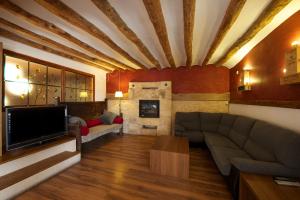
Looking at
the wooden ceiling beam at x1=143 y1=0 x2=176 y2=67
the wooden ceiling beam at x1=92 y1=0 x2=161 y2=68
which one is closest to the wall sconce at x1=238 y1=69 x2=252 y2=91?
the wooden ceiling beam at x1=143 y1=0 x2=176 y2=67

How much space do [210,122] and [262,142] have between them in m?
2.07

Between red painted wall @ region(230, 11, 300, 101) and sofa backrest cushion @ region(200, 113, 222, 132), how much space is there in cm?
114

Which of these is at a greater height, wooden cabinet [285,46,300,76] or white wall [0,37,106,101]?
white wall [0,37,106,101]

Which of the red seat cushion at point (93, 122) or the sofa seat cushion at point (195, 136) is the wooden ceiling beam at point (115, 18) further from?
the red seat cushion at point (93, 122)

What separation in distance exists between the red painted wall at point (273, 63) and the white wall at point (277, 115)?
172mm

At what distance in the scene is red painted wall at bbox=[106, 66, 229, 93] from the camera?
4.91 metres

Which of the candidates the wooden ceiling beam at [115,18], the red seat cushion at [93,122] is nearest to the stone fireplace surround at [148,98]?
the red seat cushion at [93,122]

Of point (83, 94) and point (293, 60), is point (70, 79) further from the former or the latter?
point (293, 60)

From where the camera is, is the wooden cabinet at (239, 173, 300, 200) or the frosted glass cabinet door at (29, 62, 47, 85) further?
the frosted glass cabinet door at (29, 62, 47, 85)

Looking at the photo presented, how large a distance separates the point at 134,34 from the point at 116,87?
3.54 m

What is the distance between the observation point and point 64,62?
4.04 metres

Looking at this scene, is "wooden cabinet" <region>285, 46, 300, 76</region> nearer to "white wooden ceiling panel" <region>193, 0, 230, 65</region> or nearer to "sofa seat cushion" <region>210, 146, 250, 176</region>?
"white wooden ceiling panel" <region>193, 0, 230, 65</region>

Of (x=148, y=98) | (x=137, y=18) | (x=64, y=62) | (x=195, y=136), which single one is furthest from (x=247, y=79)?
(x=64, y=62)

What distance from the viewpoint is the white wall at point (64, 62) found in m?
2.90
